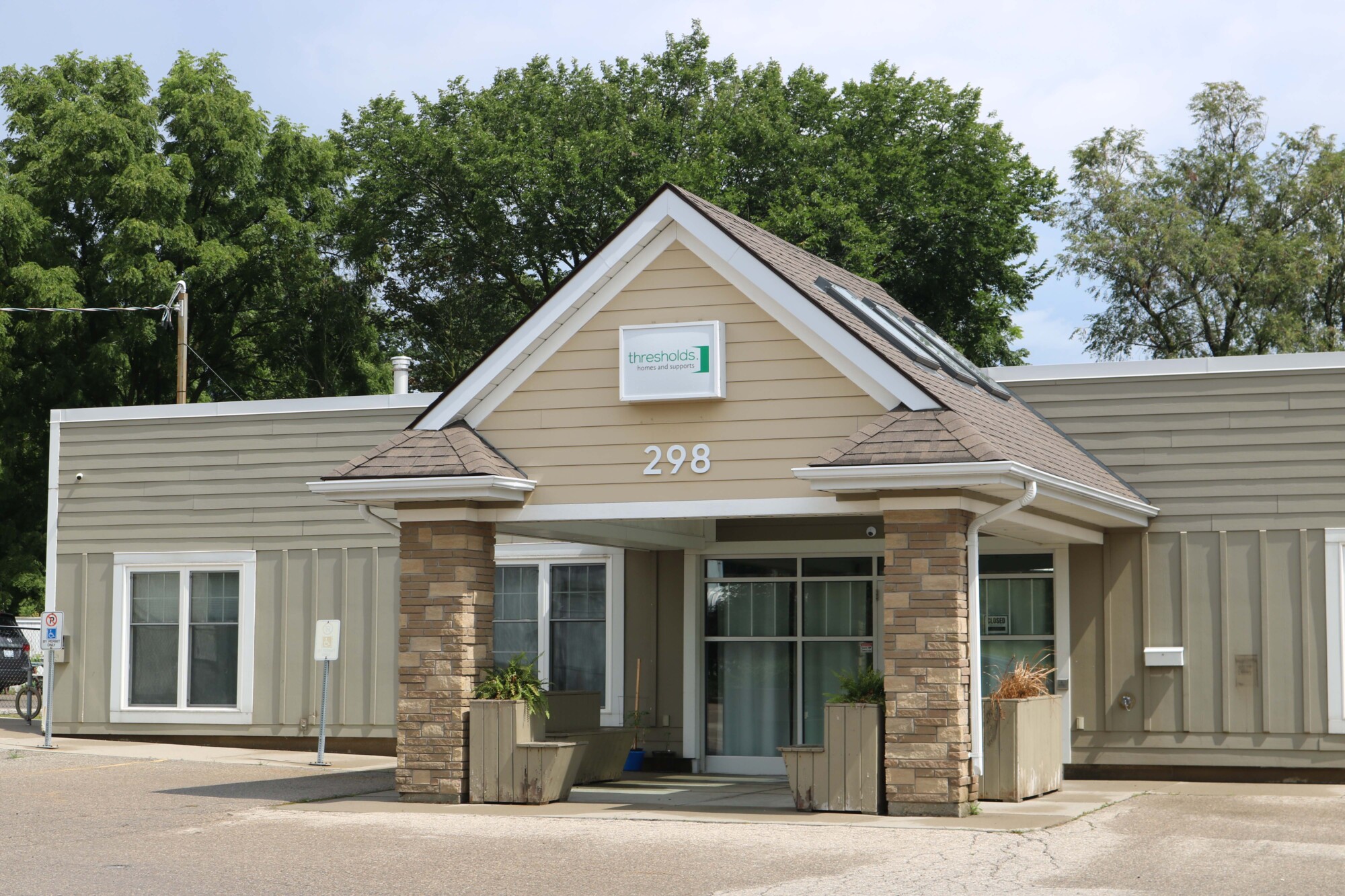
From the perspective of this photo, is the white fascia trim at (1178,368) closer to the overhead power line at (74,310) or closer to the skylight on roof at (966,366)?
the skylight on roof at (966,366)

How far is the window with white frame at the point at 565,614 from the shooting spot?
59.8 feet

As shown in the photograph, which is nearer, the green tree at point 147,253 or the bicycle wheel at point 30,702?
the bicycle wheel at point 30,702

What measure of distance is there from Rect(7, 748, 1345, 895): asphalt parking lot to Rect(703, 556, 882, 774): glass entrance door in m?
3.99

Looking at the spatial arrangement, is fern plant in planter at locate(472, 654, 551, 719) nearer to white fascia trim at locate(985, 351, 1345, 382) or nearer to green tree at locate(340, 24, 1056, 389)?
white fascia trim at locate(985, 351, 1345, 382)

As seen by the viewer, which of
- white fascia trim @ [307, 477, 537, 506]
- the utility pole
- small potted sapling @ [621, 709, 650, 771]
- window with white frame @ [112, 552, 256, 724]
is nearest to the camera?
white fascia trim @ [307, 477, 537, 506]

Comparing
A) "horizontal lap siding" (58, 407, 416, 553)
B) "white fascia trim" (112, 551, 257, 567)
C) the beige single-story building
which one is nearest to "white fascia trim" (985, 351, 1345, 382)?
the beige single-story building

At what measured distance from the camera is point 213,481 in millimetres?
19859

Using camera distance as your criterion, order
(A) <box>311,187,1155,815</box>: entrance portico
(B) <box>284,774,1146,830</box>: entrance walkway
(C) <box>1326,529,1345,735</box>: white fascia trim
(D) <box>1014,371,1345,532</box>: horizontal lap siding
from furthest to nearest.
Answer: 1. (D) <box>1014,371,1345,532</box>: horizontal lap siding
2. (C) <box>1326,529,1345,735</box>: white fascia trim
3. (A) <box>311,187,1155,815</box>: entrance portico
4. (B) <box>284,774,1146,830</box>: entrance walkway

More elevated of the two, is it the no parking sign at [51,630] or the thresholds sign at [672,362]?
the thresholds sign at [672,362]

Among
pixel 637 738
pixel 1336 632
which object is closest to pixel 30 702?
pixel 637 738

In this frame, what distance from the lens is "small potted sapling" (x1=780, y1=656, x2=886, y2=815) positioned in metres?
12.8

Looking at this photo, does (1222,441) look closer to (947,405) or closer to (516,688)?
(947,405)

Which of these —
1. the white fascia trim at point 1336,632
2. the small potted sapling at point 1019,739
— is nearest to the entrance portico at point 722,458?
the small potted sapling at point 1019,739

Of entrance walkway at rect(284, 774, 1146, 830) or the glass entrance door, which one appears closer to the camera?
entrance walkway at rect(284, 774, 1146, 830)
